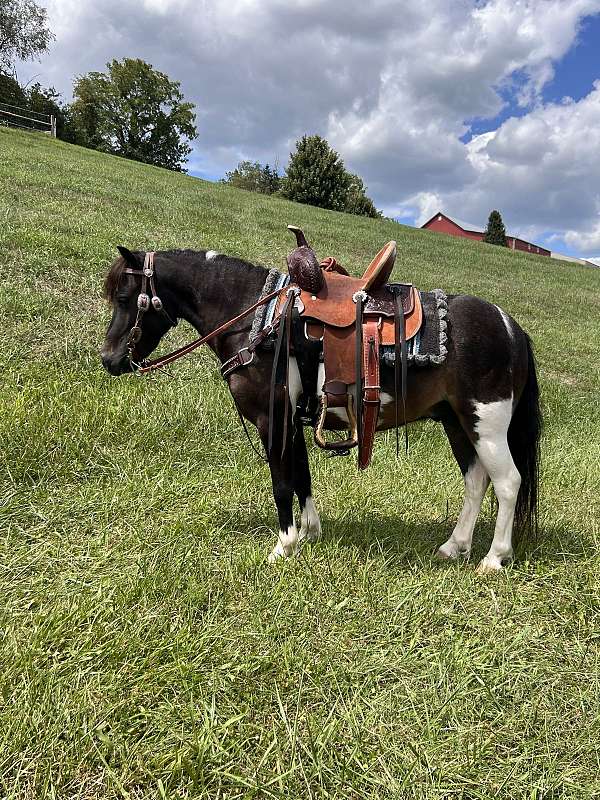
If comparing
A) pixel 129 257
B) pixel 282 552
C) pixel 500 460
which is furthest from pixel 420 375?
pixel 129 257

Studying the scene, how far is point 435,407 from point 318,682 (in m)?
1.82

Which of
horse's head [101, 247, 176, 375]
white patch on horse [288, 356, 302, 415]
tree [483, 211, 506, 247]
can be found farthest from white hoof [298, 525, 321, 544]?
tree [483, 211, 506, 247]

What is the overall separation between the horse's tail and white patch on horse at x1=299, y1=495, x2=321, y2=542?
139cm

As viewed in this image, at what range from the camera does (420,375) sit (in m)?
2.93

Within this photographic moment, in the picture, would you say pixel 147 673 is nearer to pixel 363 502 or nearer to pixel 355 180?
pixel 363 502

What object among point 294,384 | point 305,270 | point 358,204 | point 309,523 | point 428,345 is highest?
point 358,204

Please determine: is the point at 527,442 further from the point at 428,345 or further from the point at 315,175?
the point at 315,175

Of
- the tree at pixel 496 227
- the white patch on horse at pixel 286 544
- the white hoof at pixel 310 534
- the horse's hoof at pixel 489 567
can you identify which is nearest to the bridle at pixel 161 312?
the white patch on horse at pixel 286 544

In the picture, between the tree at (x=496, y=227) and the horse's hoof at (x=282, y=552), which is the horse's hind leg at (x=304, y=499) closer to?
the horse's hoof at (x=282, y=552)

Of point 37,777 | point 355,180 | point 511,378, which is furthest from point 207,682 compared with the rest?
point 355,180

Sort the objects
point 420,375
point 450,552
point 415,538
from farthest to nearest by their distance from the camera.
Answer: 1. point 415,538
2. point 450,552
3. point 420,375

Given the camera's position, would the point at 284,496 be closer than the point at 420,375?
No

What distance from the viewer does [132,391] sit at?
5082 millimetres

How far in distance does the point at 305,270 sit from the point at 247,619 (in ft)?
6.47
